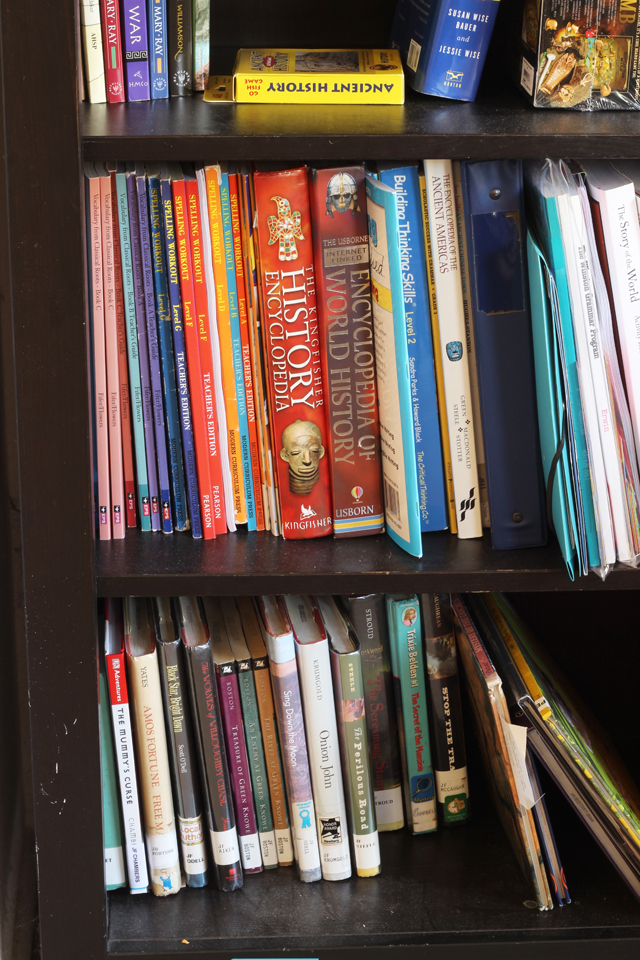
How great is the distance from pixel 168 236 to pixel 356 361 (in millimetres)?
221

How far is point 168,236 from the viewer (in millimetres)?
854

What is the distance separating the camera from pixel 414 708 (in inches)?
41.4

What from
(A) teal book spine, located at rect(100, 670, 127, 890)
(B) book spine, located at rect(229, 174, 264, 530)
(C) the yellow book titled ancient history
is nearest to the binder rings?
(C) the yellow book titled ancient history

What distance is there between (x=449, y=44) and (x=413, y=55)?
0.06 m

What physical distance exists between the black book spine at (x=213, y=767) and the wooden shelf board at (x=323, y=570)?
11cm

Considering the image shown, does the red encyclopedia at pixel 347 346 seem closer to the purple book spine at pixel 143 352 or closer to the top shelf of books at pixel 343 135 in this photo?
the top shelf of books at pixel 343 135

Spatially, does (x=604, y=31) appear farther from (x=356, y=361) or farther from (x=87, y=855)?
(x=87, y=855)

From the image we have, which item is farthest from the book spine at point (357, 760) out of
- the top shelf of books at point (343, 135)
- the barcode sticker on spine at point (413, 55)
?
the barcode sticker on spine at point (413, 55)

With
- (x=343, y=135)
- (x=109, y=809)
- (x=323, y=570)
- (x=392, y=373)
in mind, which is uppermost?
(x=343, y=135)

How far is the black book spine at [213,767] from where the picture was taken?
3.08 ft

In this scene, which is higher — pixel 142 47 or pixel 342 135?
Answer: pixel 142 47

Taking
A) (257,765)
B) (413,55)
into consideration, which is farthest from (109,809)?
(413,55)

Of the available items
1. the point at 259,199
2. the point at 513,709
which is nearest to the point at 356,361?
the point at 259,199

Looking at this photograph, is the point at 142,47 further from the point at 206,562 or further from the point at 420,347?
the point at 206,562
